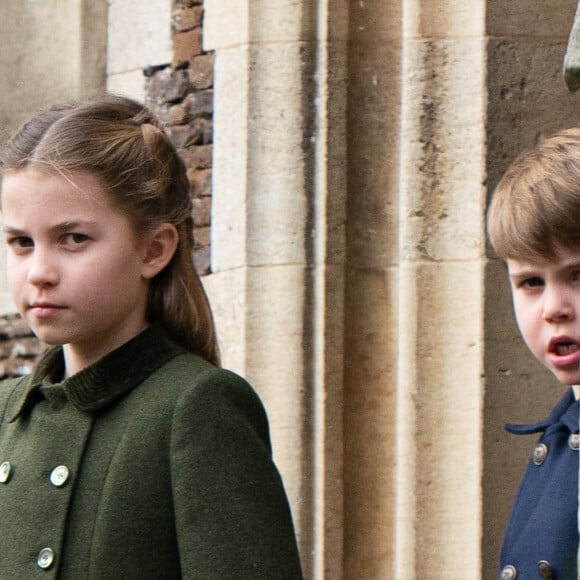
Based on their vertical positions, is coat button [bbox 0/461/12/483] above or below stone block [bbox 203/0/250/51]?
below

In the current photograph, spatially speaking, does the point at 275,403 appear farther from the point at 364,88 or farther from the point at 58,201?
the point at 58,201

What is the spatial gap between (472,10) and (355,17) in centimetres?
33

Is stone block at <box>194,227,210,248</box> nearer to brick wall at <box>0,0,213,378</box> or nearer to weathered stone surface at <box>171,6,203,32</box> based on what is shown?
brick wall at <box>0,0,213,378</box>

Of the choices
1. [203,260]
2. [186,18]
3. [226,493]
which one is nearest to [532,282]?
[226,493]

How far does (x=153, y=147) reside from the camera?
99.7 inches

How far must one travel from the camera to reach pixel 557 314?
224 cm

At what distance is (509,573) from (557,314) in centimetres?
42

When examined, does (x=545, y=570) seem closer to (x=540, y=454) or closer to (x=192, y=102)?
(x=540, y=454)

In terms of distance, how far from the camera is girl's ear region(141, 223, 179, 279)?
247 centimetres

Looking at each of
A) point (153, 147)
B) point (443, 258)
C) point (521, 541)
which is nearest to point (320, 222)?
point (443, 258)

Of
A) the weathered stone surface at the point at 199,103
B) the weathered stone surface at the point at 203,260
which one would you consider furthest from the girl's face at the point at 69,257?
the weathered stone surface at the point at 199,103

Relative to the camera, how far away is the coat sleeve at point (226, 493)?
7.33ft

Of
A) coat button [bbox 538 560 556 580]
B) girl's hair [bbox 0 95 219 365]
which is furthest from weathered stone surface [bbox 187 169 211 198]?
coat button [bbox 538 560 556 580]

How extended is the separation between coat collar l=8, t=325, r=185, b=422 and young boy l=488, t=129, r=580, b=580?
557 millimetres
